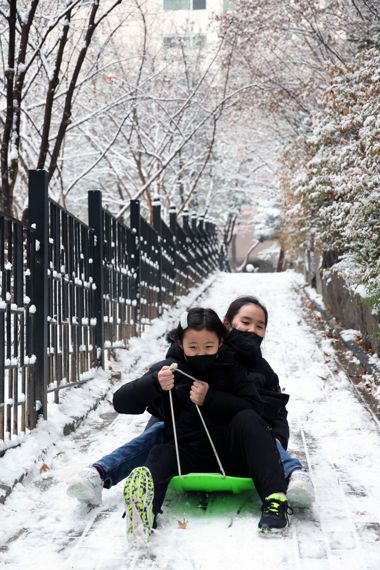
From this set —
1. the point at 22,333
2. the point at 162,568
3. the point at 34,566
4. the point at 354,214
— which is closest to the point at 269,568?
the point at 162,568

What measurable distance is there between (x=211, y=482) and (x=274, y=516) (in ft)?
1.33

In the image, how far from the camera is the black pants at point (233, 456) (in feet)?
11.8

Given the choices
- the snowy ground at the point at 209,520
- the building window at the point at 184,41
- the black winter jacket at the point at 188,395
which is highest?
the building window at the point at 184,41

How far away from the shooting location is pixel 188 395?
3.97 metres

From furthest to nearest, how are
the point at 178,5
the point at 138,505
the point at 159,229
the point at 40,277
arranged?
the point at 178,5 < the point at 159,229 < the point at 40,277 < the point at 138,505

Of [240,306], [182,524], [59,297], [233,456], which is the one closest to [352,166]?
[59,297]

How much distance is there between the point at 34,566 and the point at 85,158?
21.7 m

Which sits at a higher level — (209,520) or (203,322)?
(203,322)

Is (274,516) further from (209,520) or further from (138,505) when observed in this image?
(138,505)

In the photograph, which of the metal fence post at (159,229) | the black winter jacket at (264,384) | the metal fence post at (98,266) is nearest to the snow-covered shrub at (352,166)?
the metal fence post at (159,229)

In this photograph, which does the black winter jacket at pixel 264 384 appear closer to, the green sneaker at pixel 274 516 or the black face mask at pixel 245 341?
the black face mask at pixel 245 341

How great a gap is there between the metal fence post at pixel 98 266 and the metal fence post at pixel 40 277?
6.86 feet

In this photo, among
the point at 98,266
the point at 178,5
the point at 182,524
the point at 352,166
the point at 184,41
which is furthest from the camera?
the point at 178,5

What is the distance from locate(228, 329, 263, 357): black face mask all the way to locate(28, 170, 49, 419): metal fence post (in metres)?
1.47
